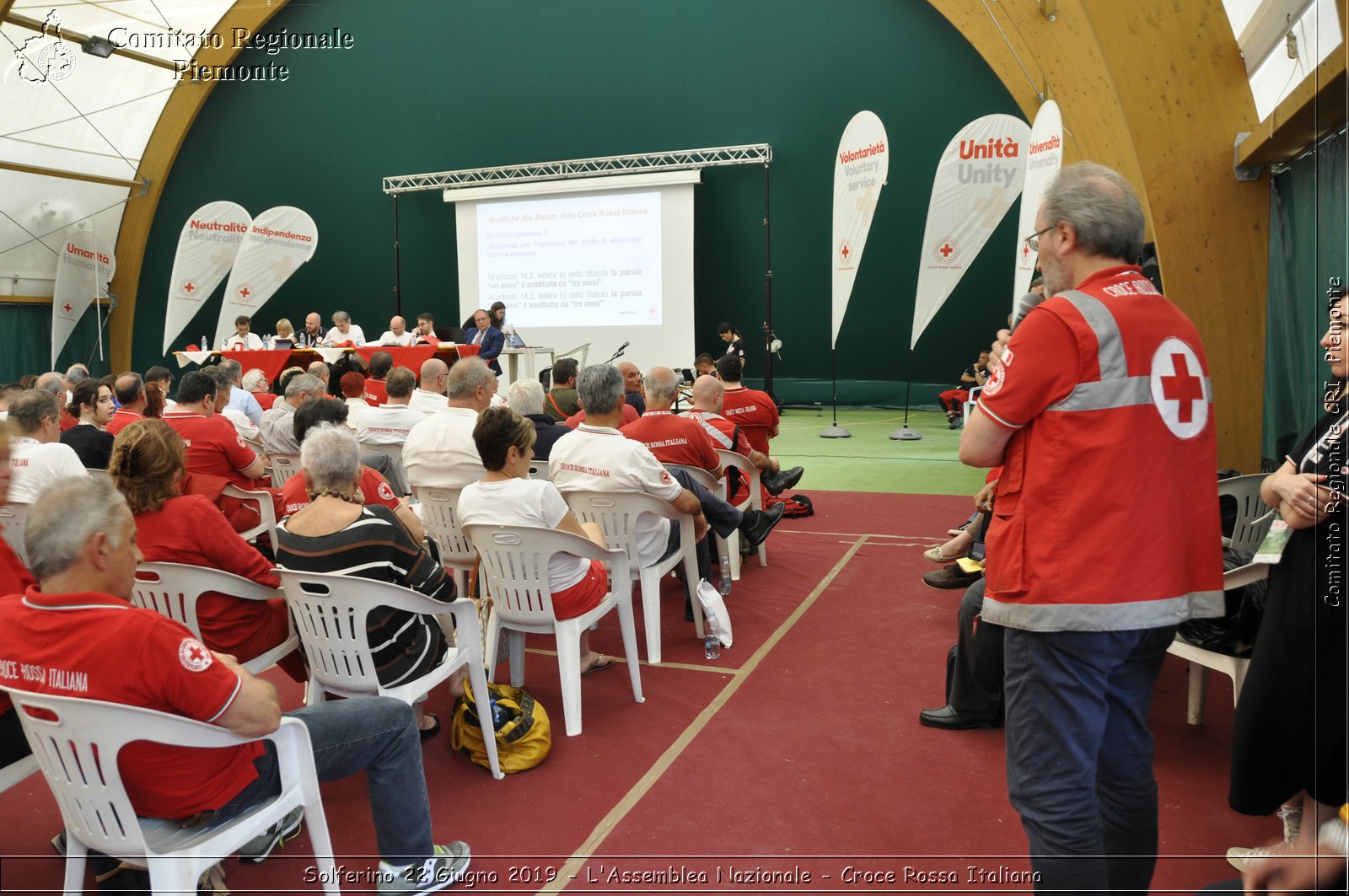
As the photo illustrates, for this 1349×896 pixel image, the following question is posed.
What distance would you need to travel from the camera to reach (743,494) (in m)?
5.22

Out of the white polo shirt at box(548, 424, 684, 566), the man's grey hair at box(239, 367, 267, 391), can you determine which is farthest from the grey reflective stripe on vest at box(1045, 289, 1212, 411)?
the man's grey hair at box(239, 367, 267, 391)

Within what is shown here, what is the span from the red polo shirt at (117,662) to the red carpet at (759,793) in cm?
75

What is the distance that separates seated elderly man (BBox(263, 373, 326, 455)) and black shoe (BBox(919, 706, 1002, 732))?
3533mm

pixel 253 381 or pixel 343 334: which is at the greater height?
pixel 343 334

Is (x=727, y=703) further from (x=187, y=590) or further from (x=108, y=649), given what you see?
(x=108, y=649)

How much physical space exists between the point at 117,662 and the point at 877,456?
26.4 feet

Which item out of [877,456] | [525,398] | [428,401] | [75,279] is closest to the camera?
[525,398]

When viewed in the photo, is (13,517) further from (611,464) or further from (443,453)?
(611,464)

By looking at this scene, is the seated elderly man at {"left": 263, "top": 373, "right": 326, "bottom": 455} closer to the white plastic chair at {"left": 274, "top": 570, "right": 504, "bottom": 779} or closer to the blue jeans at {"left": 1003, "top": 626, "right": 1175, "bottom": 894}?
the white plastic chair at {"left": 274, "top": 570, "right": 504, "bottom": 779}

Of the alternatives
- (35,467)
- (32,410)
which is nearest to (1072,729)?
(35,467)

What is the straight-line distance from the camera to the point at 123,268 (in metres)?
16.1

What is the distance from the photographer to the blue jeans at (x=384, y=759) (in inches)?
79.0

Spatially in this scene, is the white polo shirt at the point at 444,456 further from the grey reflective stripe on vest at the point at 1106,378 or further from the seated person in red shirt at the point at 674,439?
the grey reflective stripe on vest at the point at 1106,378

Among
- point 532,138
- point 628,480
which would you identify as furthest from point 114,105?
point 628,480
